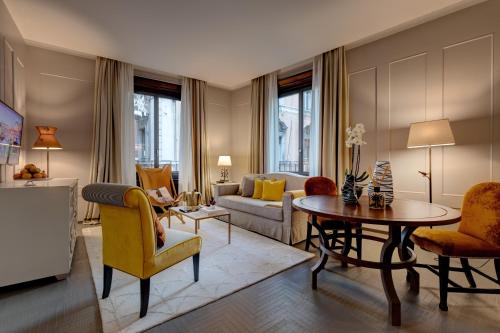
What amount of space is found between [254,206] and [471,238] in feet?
8.25

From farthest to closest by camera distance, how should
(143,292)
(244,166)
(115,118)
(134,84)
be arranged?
(244,166) < (134,84) < (115,118) < (143,292)

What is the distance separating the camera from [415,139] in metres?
2.91

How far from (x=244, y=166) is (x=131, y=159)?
8.40ft

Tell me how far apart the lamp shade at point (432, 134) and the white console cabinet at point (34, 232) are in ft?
12.5

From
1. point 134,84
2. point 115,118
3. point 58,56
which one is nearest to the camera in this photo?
point 58,56

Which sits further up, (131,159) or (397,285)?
(131,159)

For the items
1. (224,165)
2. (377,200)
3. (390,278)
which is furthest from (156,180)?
(390,278)

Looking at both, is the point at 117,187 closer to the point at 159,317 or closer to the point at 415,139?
the point at 159,317

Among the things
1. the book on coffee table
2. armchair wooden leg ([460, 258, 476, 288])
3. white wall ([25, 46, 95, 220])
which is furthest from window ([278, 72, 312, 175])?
white wall ([25, 46, 95, 220])

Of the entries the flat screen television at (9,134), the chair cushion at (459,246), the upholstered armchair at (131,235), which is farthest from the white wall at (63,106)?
the chair cushion at (459,246)

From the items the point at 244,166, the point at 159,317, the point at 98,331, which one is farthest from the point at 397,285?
the point at 244,166

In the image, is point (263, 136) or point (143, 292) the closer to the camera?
point (143, 292)

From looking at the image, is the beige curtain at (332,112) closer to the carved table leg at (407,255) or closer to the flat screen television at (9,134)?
the carved table leg at (407,255)

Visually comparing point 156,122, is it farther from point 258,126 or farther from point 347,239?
point 347,239
